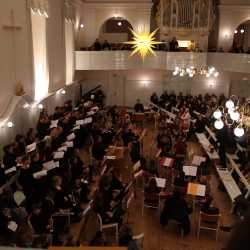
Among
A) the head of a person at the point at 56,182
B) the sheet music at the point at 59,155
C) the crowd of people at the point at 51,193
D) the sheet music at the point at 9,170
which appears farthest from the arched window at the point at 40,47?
the head of a person at the point at 56,182

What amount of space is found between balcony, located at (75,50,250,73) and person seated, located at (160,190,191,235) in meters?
14.8

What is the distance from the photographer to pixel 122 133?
572 inches

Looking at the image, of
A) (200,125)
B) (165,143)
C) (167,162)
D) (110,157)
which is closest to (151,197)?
(167,162)

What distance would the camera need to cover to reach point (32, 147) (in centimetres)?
1000

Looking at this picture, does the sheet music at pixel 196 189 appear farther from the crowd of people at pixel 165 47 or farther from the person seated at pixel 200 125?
the crowd of people at pixel 165 47

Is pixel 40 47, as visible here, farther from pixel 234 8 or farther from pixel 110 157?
pixel 234 8

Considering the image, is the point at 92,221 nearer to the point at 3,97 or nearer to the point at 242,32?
the point at 3,97

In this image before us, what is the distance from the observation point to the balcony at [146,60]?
22.3 m

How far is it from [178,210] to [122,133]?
5954mm

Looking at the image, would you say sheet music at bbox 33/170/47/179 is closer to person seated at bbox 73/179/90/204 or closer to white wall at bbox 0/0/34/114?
person seated at bbox 73/179/90/204

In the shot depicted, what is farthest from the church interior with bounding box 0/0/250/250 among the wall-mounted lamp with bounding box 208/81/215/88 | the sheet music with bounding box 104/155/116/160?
the sheet music with bounding box 104/155/116/160

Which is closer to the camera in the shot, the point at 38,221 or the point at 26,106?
the point at 38,221

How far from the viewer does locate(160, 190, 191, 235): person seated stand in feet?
29.7

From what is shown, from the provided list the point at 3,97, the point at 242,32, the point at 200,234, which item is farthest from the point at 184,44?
the point at 200,234
